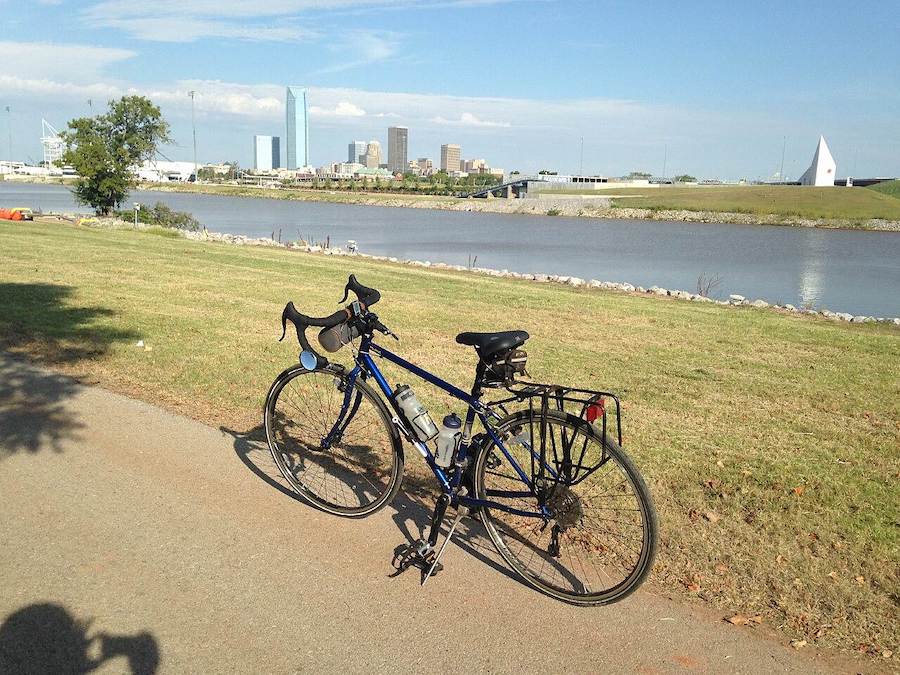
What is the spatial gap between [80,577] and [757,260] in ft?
137

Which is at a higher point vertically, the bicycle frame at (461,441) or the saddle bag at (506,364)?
the saddle bag at (506,364)

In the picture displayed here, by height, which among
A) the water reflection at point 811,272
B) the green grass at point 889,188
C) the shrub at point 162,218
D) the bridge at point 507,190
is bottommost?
the water reflection at point 811,272

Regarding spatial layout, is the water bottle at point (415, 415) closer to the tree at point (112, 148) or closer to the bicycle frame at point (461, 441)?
the bicycle frame at point (461, 441)

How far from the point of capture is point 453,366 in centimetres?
789

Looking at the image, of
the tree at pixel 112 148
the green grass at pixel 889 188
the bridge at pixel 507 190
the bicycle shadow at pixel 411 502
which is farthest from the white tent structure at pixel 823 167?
the bicycle shadow at pixel 411 502

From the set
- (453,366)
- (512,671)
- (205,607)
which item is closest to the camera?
(512,671)

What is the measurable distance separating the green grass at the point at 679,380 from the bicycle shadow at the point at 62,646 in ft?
7.88

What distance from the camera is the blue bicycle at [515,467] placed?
3.49m

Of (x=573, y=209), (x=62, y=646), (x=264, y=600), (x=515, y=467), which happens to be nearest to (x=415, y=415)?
(x=515, y=467)

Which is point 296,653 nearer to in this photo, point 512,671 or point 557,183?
point 512,671

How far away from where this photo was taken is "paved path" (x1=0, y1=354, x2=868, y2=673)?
308 centimetres

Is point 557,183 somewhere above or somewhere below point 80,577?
above

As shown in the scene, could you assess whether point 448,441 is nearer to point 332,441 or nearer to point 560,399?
point 560,399

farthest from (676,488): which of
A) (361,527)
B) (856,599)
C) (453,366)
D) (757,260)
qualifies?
(757,260)
